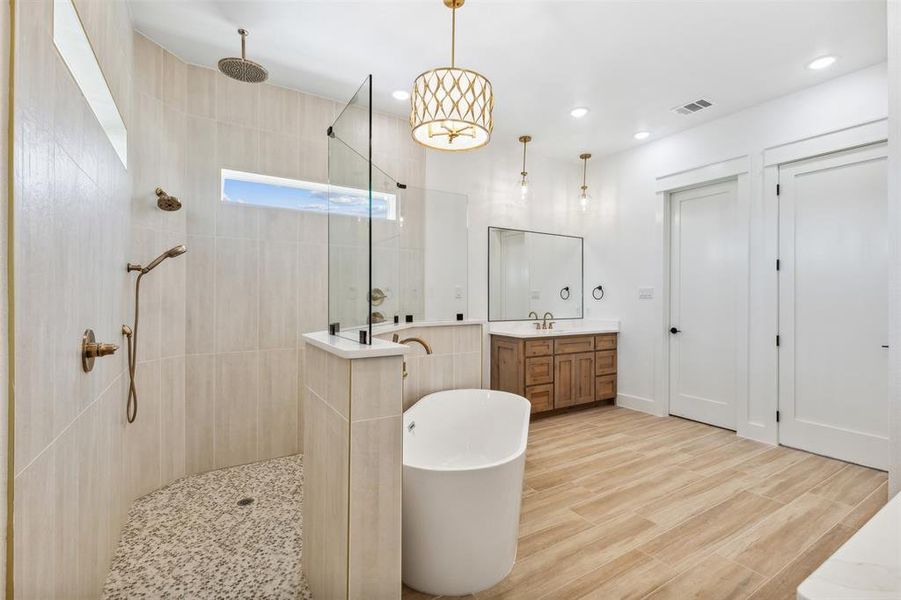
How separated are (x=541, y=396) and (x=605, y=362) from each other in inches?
38.7

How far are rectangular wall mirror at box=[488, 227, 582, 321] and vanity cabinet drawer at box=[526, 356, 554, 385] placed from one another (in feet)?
1.93

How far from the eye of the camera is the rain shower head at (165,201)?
238 centimetres

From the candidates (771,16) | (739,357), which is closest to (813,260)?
(739,357)

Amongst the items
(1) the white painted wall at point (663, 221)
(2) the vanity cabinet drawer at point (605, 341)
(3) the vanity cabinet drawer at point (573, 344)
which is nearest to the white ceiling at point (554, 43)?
(1) the white painted wall at point (663, 221)

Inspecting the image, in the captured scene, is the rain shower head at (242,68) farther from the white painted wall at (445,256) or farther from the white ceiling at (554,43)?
the white painted wall at (445,256)

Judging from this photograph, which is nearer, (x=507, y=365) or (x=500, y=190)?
(x=507, y=365)

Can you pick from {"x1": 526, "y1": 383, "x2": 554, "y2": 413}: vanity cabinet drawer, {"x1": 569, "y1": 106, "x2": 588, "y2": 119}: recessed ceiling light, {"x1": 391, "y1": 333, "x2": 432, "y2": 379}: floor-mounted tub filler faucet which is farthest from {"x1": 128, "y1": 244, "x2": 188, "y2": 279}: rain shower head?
{"x1": 569, "y1": 106, "x2": 588, "y2": 119}: recessed ceiling light

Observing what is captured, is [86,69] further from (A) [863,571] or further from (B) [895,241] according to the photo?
(B) [895,241]

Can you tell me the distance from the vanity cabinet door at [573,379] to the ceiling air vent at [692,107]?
238 centimetres

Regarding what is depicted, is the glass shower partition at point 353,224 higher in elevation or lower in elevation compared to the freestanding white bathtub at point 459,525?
higher

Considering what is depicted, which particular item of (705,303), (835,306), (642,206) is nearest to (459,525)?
(835,306)

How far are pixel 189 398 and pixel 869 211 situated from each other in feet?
15.8

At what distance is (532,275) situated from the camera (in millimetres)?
4508

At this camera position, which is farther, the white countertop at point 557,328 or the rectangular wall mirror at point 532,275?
the rectangular wall mirror at point 532,275
